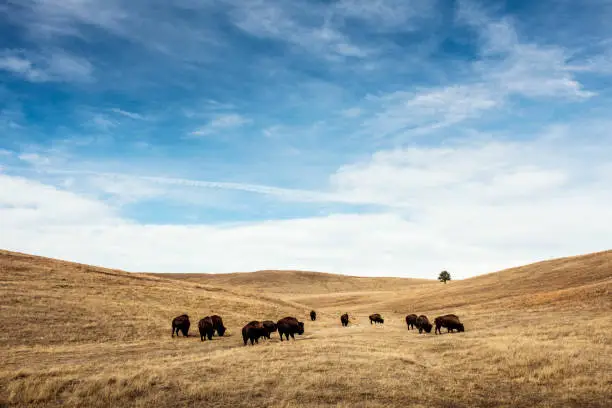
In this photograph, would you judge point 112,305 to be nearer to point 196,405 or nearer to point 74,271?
point 74,271

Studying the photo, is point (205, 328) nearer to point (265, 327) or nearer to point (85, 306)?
point (265, 327)

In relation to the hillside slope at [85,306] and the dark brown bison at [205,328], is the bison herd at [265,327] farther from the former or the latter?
the hillside slope at [85,306]

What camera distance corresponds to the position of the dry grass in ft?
43.0

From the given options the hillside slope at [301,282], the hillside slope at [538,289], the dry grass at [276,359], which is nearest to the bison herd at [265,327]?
the dry grass at [276,359]

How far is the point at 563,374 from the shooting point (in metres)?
14.8

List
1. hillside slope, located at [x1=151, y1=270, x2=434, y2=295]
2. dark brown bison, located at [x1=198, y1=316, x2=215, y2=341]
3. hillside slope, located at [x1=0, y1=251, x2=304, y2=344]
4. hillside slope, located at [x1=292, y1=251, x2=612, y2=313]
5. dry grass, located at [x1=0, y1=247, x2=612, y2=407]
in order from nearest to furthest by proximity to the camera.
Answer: dry grass, located at [x1=0, y1=247, x2=612, y2=407] < dark brown bison, located at [x1=198, y1=316, x2=215, y2=341] < hillside slope, located at [x1=0, y1=251, x2=304, y2=344] < hillside slope, located at [x1=292, y1=251, x2=612, y2=313] < hillside slope, located at [x1=151, y1=270, x2=434, y2=295]

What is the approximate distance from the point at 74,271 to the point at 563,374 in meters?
51.9

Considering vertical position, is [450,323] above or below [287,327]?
above

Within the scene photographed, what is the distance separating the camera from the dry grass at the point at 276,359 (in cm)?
1309

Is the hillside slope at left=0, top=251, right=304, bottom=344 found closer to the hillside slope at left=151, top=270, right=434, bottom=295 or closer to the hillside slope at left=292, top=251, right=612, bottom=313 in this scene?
the hillside slope at left=292, top=251, right=612, bottom=313

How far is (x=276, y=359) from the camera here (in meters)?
18.7

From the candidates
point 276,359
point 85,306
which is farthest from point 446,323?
point 85,306

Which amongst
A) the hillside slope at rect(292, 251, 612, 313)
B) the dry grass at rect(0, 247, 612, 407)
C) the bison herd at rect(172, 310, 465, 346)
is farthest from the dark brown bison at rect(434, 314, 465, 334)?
the hillside slope at rect(292, 251, 612, 313)

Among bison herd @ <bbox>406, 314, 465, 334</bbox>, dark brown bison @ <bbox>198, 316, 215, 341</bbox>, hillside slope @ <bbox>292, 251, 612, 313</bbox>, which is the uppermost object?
hillside slope @ <bbox>292, 251, 612, 313</bbox>
